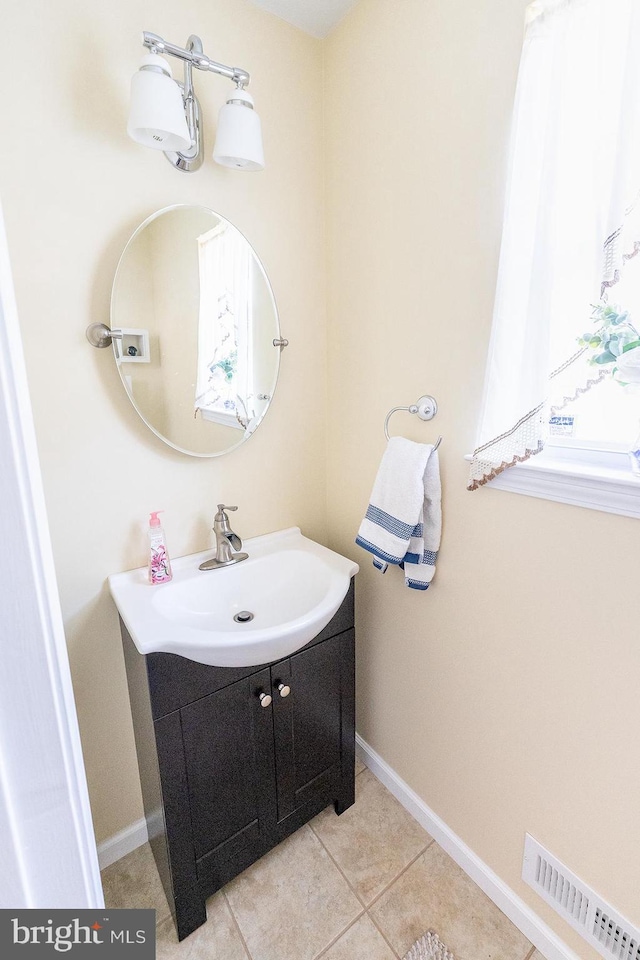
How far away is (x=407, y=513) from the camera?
119 centimetres

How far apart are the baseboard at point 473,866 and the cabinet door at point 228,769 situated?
20.5 inches

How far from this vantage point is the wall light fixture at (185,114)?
98cm

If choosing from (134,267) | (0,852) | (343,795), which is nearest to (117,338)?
(134,267)

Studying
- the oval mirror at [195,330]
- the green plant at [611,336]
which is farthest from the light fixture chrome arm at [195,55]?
the green plant at [611,336]

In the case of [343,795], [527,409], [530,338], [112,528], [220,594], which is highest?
[530,338]

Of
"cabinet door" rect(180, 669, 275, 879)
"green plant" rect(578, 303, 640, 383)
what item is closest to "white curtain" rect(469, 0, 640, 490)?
"green plant" rect(578, 303, 640, 383)

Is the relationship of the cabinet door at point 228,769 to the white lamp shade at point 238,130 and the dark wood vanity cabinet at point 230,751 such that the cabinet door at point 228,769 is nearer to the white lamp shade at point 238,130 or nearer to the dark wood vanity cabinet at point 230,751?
the dark wood vanity cabinet at point 230,751

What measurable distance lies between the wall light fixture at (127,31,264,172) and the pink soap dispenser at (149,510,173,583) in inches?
37.1

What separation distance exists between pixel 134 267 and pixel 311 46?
0.97 m

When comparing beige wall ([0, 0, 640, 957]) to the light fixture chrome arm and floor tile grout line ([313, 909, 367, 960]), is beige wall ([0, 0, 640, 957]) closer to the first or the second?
the light fixture chrome arm

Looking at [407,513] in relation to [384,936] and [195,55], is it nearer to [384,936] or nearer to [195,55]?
[384,936]

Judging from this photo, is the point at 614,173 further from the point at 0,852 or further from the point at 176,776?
the point at 176,776

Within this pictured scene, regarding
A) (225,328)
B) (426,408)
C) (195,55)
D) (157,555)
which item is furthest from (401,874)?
(195,55)

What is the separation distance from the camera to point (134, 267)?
3.81 feet
